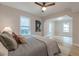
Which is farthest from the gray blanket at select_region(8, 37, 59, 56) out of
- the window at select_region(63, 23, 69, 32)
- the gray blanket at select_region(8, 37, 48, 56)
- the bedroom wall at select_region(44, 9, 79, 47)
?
the bedroom wall at select_region(44, 9, 79, 47)

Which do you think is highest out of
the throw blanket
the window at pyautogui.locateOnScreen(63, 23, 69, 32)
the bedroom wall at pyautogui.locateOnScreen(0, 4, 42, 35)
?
the bedroom wall at pyautogui.locateOnScreen(0, 4, 42, 35)

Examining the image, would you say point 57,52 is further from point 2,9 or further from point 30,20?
point 2,9

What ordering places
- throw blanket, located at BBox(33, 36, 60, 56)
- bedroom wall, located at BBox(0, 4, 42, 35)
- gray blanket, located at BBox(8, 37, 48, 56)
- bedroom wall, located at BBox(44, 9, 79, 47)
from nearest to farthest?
gray blanket, located at BBox(8, 37, 48, 56), throw blanket, located at BBox(33, 36, 60, 56), bedroom wall, located at BBox(0, 4, 42, 35), bedroom wall, located at BBox(44, 9, 79, 47)

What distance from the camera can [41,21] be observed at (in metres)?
3.37

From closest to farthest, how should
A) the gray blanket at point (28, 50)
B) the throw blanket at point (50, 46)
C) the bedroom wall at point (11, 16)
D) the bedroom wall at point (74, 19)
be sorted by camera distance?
the gray blanket at point (28, 50) → the throw blanket at point (50, 46) → the bedroom wall at point (11, 16) → the bedroom wall at point (74, 19)

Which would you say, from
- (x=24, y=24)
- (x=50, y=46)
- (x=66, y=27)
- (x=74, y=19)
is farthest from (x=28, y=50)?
(x=74, y=19)

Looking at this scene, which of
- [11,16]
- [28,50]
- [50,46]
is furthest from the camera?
[11,16]

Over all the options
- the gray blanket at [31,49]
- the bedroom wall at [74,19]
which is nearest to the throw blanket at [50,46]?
the gray blanket at [31,49]

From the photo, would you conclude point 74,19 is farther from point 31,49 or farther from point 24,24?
point 31,49

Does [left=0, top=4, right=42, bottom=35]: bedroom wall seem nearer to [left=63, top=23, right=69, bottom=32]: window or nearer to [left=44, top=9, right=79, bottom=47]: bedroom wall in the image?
[left=44, top=9, right=79, bottom=47]: bedroom wall

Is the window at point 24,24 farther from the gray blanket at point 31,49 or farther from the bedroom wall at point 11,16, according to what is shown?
the gray blanket at point 31,49

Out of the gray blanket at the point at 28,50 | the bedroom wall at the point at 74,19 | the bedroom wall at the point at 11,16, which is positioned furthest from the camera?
the bedroom wall at the point at 74,19

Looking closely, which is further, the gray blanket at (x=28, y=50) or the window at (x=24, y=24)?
the window at (x=24, y=24)

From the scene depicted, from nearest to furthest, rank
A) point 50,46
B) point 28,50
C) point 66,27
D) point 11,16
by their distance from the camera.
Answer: point 28,50
point 50,46
point 11,16
point 66,27
